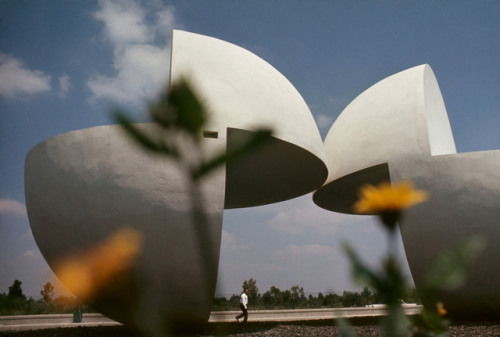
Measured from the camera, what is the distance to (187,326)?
8945 mm

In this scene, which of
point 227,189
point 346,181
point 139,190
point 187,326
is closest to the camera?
point 139,190

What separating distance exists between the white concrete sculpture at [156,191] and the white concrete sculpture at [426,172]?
10.4 ft

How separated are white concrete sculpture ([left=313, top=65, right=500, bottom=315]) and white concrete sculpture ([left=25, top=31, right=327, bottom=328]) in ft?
10.4

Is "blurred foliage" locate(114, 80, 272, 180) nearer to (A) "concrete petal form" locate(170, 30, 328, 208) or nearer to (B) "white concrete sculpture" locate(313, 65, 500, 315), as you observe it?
(A) "concrete petal form" locate(170, 30, 328, 208)

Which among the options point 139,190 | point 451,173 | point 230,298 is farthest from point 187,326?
point 230,298

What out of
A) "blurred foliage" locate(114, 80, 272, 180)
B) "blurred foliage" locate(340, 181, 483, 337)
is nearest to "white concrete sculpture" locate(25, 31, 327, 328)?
"blurred foliage" locate(114, 80, 272, 180)

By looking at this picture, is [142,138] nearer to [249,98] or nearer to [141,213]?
[141,213]

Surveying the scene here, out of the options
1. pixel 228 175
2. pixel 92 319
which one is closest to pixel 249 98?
pixel 228 175

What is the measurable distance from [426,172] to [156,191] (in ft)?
22.6

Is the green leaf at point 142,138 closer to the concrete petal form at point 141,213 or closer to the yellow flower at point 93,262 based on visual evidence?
the concrete petal form at point 141,213

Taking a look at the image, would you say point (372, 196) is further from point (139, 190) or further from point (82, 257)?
point (82, 257)

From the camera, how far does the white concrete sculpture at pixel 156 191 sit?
26.7 ft

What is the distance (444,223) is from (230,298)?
15.4 m

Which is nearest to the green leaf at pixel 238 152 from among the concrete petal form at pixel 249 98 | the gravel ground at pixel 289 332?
the concrete petal form at pixel 249 98
